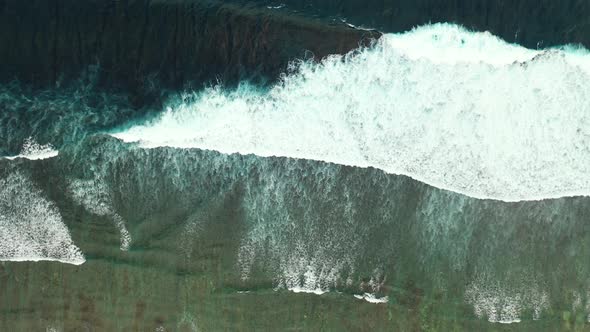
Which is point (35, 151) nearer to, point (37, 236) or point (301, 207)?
point (37, 236)

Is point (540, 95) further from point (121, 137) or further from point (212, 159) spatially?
point (121, 137)

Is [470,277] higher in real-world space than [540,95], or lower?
lower

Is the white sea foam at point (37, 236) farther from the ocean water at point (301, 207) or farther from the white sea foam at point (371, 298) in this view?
the white sea foam at point (371, 298)

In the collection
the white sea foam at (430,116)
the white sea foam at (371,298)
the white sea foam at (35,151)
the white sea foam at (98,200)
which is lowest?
the white sea foam at (371,298)

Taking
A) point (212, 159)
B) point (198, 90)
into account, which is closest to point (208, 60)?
point (198, 90)

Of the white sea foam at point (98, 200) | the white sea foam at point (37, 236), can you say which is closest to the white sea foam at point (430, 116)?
the white sea foam at point (98, 200)

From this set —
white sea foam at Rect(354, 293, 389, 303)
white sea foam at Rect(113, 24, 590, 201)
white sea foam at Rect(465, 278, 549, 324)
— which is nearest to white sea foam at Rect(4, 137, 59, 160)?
white sea foam at Rect(113, 24, 590, 201)
